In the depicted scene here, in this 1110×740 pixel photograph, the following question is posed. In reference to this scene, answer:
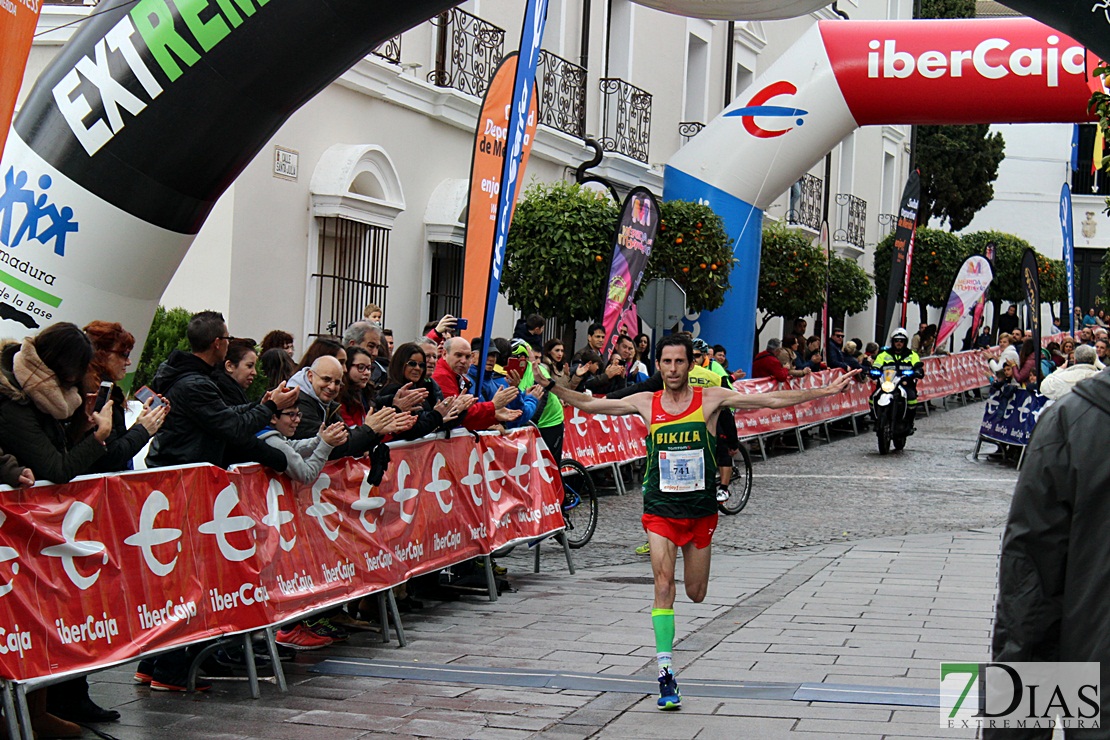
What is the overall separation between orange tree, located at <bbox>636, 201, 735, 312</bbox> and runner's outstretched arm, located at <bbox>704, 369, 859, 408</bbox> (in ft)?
34.3

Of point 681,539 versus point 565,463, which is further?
point 565,463

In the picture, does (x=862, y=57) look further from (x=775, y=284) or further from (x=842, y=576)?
(x=842, y=576)

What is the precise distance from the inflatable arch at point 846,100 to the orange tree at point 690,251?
977mm

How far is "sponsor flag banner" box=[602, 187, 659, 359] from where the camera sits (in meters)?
16.2

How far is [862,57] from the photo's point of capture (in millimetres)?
18266

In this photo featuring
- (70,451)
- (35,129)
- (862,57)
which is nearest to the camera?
(70,451)

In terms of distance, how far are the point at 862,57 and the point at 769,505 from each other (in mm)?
6609

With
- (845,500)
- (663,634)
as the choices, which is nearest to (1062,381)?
(845,500)

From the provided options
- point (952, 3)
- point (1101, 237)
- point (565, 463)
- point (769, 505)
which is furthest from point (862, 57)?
point (1101, 237)

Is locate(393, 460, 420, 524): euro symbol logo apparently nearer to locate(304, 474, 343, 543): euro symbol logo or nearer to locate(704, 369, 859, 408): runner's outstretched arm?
locate(304, 474, 343, 543): euro symbol logo

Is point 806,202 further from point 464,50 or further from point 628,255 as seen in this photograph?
point 628,255

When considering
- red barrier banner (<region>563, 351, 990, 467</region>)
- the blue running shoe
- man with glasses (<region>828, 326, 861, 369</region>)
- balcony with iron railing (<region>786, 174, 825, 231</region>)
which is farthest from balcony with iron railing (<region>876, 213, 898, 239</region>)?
the blue running shoe

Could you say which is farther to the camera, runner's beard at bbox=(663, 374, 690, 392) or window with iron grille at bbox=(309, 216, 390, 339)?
window with iron grille at bbox=(309, 216, 390, 339)

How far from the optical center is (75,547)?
568 cm
